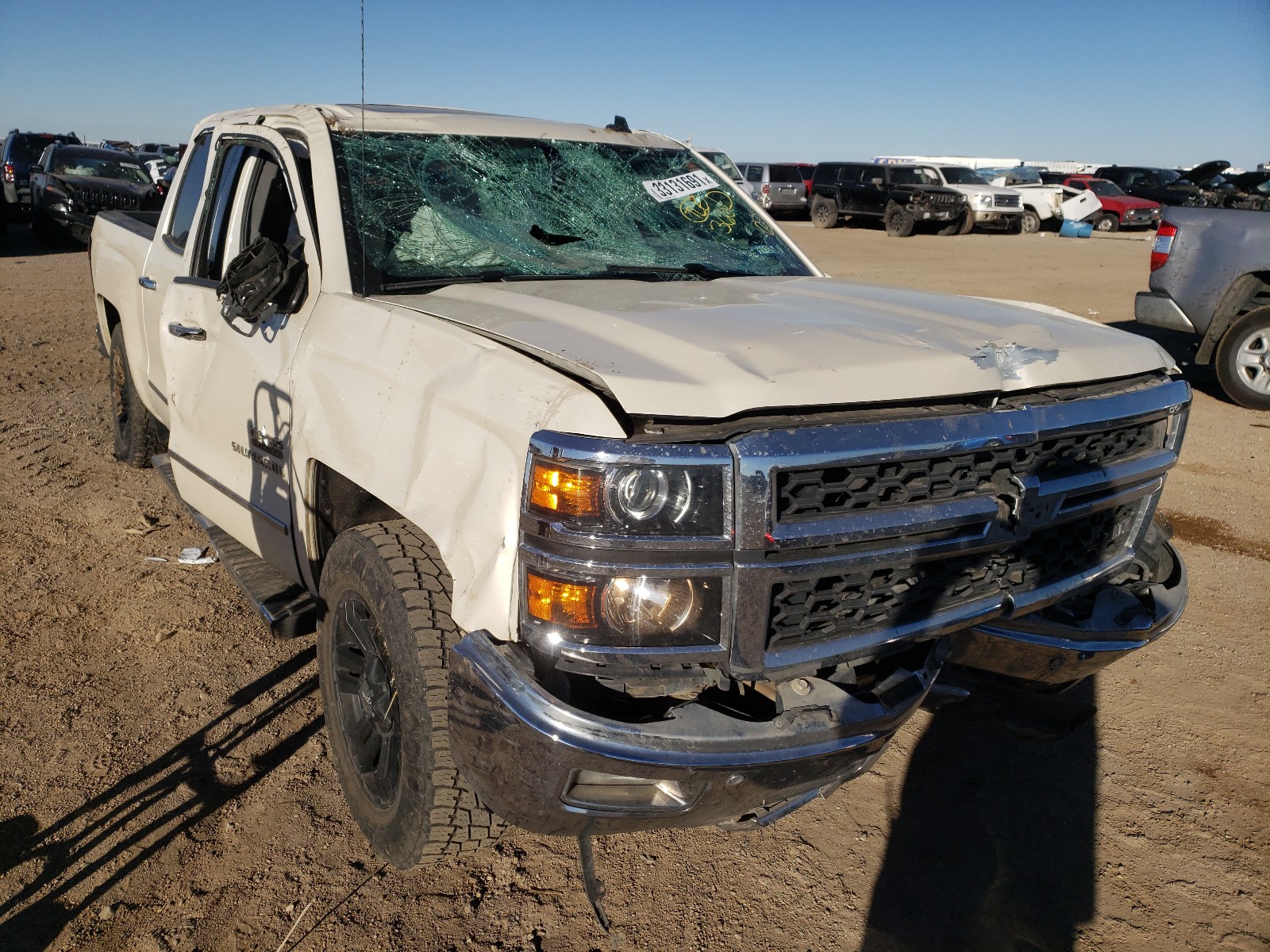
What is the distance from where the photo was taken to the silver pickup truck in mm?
7457

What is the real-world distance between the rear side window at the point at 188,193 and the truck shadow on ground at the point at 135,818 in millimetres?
2076

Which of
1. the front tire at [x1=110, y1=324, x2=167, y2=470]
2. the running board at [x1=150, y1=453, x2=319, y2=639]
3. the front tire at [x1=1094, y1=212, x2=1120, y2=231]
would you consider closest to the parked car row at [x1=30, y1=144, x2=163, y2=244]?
the front tire at [x1=110, y1=324, x2=167, y2=470]

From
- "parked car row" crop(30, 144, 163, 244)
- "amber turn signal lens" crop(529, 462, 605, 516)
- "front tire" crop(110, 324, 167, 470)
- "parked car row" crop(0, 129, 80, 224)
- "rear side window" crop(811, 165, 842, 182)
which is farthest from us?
"rear side window" crop(811, 165, 842, 182)

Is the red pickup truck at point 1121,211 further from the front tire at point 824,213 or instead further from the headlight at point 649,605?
the headlight at point 649,605

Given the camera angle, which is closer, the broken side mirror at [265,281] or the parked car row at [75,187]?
the broken side mirror at [265,281]

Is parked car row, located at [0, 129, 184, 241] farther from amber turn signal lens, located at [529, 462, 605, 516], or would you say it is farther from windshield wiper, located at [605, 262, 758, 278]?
amber turn signal lens, located at [529, 462, 605, 516]

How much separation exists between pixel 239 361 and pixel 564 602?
1842 millimetres

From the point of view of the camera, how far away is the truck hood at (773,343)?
79.4 inches

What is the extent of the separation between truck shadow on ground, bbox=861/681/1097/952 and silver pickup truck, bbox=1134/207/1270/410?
222 inches

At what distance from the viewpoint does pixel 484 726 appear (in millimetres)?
1959

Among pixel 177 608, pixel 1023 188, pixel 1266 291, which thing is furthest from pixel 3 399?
pixel 1023 188

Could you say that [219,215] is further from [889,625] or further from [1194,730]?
[1194,730]

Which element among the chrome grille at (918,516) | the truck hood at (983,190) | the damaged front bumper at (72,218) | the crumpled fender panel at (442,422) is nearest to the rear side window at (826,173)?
the truck hood at (983,190)

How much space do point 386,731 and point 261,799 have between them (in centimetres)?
59
